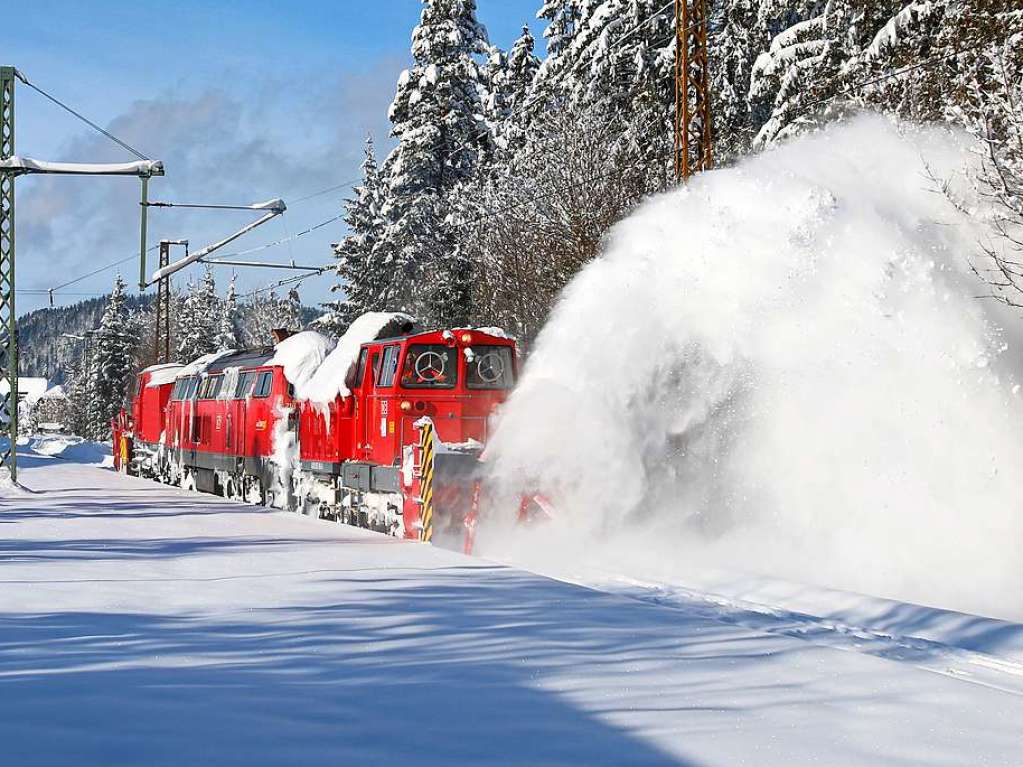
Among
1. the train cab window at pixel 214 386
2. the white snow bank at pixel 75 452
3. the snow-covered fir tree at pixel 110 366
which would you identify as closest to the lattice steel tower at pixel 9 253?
the train cab window at pixel 214 386

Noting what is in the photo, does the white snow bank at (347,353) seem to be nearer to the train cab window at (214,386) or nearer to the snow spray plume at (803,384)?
the snow spray plume at (803,384)

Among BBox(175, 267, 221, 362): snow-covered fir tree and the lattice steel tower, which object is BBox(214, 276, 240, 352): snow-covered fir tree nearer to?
BBox(175, 267, 221, 362): snow-covered fir tree

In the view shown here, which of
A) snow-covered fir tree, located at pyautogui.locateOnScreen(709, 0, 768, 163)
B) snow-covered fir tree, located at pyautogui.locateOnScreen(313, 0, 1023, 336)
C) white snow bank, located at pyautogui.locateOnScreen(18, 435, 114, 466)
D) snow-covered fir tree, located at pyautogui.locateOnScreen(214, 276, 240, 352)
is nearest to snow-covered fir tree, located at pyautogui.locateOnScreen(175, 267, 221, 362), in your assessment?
snow-covered fir tree, located at pyautogui.locateOnScreen(214, 276, 240, 352)

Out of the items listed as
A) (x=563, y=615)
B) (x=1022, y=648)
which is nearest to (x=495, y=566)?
(x=563, y=615)

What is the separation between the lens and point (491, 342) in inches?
625

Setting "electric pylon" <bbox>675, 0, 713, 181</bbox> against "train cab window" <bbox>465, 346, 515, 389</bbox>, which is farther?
"electric pylon" <bbox>675, 0, 713, 181</bbox>

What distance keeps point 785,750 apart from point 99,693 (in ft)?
10.8

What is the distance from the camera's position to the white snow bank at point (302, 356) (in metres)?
19.2

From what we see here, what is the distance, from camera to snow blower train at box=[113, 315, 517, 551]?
14.5m

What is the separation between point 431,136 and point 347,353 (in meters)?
31.4

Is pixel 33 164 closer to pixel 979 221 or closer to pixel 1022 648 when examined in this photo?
pixel 979 221

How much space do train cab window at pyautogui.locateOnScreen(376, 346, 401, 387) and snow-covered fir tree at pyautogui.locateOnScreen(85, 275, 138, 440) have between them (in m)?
67.1

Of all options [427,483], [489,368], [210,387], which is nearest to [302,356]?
[489,368]

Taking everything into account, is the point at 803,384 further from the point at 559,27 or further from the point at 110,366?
the point at 110,366
